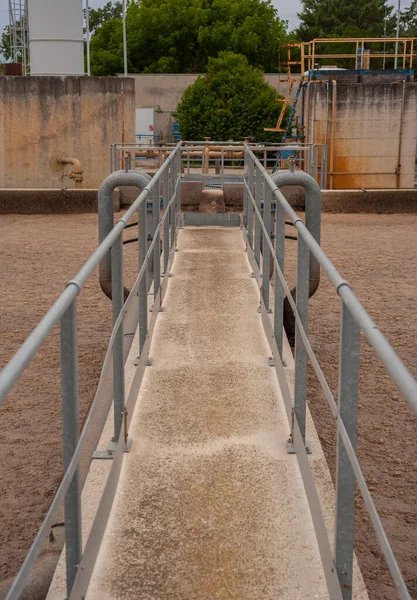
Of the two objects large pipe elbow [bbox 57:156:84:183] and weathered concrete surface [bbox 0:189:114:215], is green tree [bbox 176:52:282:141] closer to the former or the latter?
large pipe elbow [bbox 57:156:84:183]

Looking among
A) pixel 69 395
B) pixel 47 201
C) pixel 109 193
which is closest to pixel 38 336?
pixel 69 395

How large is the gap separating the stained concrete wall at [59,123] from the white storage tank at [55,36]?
0.74 meters

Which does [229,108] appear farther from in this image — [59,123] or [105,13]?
[105,13]

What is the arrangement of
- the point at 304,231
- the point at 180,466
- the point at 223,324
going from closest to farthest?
the point at 304,231 → the point at 180,466 → the point at 223,324

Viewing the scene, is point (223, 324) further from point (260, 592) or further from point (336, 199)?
point (336, 199)

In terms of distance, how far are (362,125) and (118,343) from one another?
1868 centimetres

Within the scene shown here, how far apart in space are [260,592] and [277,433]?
1.45 m

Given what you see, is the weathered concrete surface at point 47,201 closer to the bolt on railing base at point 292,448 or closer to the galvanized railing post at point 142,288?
the galvanized railing post at point 142,288

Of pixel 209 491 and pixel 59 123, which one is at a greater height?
pixel 59 123

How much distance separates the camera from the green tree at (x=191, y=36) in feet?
179

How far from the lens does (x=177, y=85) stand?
155 ft

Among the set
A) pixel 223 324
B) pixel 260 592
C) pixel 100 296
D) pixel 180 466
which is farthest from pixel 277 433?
pixel 100 296

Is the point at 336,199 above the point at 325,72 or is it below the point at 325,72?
below

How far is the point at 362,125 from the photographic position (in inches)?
863
